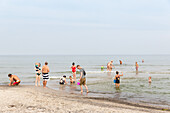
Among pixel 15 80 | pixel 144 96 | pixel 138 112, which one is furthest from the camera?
pixel 15 80

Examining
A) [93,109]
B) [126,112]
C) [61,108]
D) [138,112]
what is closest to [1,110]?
[61,108]

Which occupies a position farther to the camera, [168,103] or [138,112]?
[168,103]

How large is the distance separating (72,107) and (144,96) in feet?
23.2

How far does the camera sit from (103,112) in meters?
8.38

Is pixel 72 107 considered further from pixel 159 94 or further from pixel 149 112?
pixel 159 94

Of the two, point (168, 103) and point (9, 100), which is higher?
point (9, 100)

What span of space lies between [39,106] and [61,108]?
34.9 inches

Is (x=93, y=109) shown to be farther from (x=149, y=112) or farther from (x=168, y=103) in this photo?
(x=168, y=103)

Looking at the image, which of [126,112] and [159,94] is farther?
[159,94]

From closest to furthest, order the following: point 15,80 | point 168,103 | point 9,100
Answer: point 9,100 < point 168,103 < point 15,80

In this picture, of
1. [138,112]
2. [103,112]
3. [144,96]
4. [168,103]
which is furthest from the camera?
[144,96]

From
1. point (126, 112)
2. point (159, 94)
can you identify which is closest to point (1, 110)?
point (126, 112)

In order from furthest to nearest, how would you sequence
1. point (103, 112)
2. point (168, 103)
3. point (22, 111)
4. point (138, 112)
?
point (168, 103) → point (138, 112) → point (103, 112) → point (22, 111)

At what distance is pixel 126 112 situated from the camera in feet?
28.6
